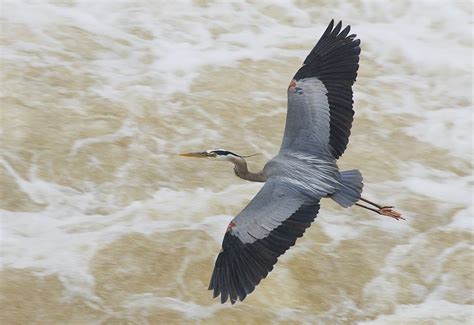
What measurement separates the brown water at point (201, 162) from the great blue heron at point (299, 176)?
758mm

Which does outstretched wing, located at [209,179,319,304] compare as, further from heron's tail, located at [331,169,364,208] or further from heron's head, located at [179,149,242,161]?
heron's head, located at [179,149,242,161]

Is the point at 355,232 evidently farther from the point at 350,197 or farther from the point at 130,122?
the point at 130,122

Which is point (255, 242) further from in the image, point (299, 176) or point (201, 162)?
point (201, 162)

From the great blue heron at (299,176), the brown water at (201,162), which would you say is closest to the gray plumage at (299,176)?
the great blue heron at (299,176)

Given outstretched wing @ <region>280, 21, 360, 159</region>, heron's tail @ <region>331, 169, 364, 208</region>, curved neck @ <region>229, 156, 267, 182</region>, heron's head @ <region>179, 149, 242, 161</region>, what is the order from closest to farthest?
heron's tail @ <region>331, 169, 364, 208</region> < outstretched wing @ <region>280, 21, 360, 159</region> < curved neck @ <region>229, 156, 267, 182</region> < heron's head @ <region>179, 149, 242, 161</region>

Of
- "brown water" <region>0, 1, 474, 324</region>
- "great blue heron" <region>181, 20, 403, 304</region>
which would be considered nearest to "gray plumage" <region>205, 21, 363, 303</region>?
"great blue heron" <region>181, 20, 403, 304</region>

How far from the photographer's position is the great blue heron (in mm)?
6199

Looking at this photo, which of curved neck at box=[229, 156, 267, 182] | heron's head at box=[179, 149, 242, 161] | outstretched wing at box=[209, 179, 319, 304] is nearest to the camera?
outstretched wing at box=[209, 179, 319, 304]

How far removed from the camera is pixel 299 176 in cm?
680

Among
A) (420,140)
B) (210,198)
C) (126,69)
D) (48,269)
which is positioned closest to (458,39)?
(420,140)

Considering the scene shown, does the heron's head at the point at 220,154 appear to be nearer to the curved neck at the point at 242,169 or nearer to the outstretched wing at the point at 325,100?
the curved neck at the point at 242,169

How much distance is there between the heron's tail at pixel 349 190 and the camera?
21.9ft

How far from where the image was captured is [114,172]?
8805 millimetres

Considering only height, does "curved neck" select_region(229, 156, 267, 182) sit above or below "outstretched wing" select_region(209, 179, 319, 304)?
above
